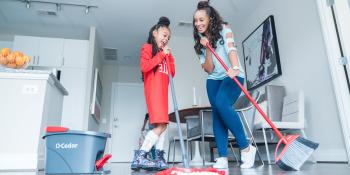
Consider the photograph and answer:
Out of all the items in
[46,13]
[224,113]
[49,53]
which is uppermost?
[46,13]

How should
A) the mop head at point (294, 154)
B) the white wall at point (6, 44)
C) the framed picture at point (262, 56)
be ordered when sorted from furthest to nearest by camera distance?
1. the white wall at point (6, 44)
2. the framed picture at point (262, 56)
3. the mop head at point (294, 154)

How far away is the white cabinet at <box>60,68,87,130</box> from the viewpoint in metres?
Result: 4.24

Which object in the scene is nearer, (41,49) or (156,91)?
(156,91)

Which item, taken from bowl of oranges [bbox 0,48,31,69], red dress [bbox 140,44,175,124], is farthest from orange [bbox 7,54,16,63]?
red dress [bbox 140,44,175,124]

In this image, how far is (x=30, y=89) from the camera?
6.51ft

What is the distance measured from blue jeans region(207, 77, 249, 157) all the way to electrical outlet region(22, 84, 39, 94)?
1.30m

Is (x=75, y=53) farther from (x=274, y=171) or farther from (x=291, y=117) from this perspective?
(x=274, y=171)

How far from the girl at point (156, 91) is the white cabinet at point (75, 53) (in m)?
2.95

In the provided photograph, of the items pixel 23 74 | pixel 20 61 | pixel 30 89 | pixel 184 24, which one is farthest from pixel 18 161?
pixel 184 24

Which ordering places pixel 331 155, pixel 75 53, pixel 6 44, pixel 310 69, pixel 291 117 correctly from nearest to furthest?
pixel 331 155 → pixel 291 117 → pixel 310 69 → pixel 75 53 → pixel 6 44

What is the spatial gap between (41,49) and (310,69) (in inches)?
162

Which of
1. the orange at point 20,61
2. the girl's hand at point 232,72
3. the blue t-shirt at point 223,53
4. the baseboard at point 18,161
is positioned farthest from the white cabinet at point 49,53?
the girl's hand at point 232,72

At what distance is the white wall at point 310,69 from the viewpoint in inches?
97.8

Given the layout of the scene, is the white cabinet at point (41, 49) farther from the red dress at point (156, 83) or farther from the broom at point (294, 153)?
the broom at point (294, 153)
